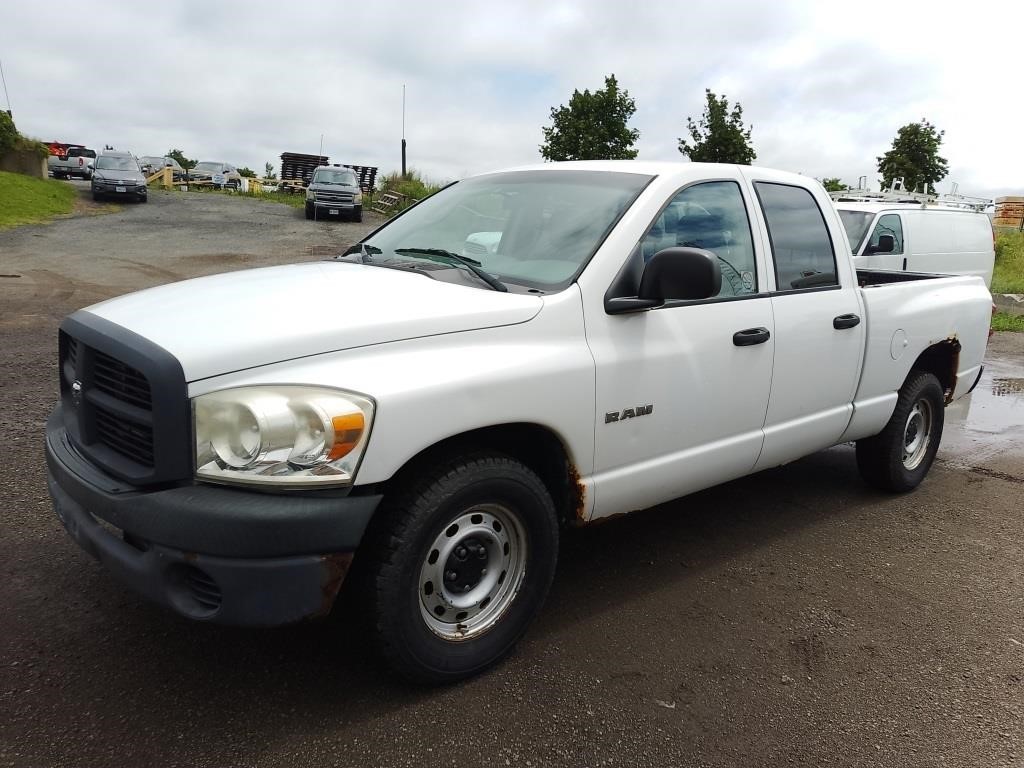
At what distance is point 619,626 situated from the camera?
341 cm

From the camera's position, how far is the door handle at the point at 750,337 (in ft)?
12.0

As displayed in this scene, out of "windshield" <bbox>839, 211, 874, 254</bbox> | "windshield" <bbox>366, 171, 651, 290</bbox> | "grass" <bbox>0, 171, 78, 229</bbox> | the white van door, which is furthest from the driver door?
"grass" <bbox>0, 171, 78, 229</bbox>

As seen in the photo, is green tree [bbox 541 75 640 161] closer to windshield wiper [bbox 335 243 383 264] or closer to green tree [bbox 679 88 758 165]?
green tree [bbox 679 88 758 165]

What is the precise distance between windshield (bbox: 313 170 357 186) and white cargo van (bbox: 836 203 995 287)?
17.5 metres

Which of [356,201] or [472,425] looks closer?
[472,425]

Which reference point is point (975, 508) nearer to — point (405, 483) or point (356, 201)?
point (405, 483)

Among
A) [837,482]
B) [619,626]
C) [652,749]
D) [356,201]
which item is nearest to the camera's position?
[652,749]

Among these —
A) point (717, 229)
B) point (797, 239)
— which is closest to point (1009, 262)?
point (797, 239)

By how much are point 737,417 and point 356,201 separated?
23.1 metres

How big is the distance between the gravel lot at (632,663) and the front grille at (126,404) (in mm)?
801

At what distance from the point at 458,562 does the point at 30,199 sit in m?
26.0

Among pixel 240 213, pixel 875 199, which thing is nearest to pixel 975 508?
pixel 875 199

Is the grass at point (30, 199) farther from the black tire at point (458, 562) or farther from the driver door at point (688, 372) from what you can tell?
the black tire at point (458, 562)

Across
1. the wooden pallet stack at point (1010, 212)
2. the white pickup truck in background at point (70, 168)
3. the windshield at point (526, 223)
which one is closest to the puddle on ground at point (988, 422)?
the windshield at point (526, 223)
